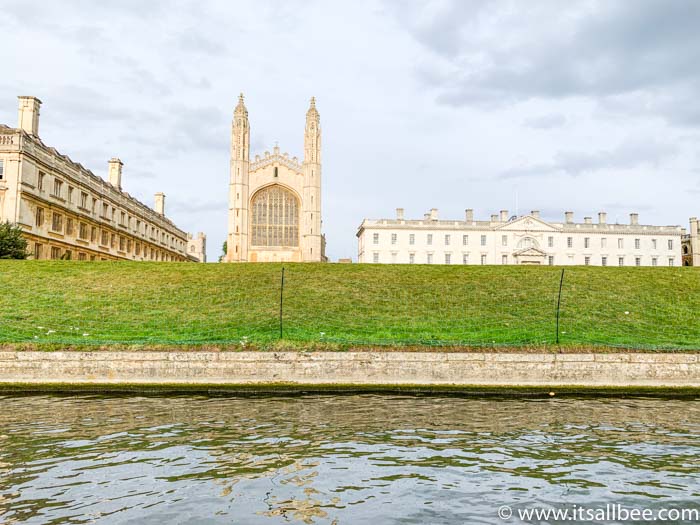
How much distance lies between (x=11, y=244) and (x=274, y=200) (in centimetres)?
4498

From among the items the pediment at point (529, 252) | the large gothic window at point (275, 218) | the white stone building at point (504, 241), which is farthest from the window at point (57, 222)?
the pediment at point (529, 252)

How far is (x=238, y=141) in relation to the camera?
7444 cm

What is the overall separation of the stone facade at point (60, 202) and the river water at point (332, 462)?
31142mm

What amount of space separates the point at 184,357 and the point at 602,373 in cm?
1140

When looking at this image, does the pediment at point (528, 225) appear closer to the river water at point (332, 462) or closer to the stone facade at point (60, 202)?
the stone facade at point (60, 202)

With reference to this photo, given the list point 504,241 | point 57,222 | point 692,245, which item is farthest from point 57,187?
point 692,245

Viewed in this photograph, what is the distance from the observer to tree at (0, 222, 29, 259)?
31566mm

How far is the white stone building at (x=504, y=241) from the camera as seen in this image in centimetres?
8388

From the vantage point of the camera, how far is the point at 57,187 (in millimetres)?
43688

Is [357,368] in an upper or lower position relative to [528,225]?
lower

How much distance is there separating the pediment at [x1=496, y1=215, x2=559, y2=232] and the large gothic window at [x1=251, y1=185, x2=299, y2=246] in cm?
3249

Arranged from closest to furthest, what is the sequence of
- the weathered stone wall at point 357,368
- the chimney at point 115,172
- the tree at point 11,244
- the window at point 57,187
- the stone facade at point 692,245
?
the weathered stone wall at point 357,368 < the tree at point 11,244 < the window at point 57,187 < the chimney at point 115,172 < the stone facade at point 692,245

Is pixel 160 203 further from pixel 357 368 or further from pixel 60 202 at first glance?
pixel 357 368

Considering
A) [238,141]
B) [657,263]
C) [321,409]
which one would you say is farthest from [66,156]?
[657,263]
